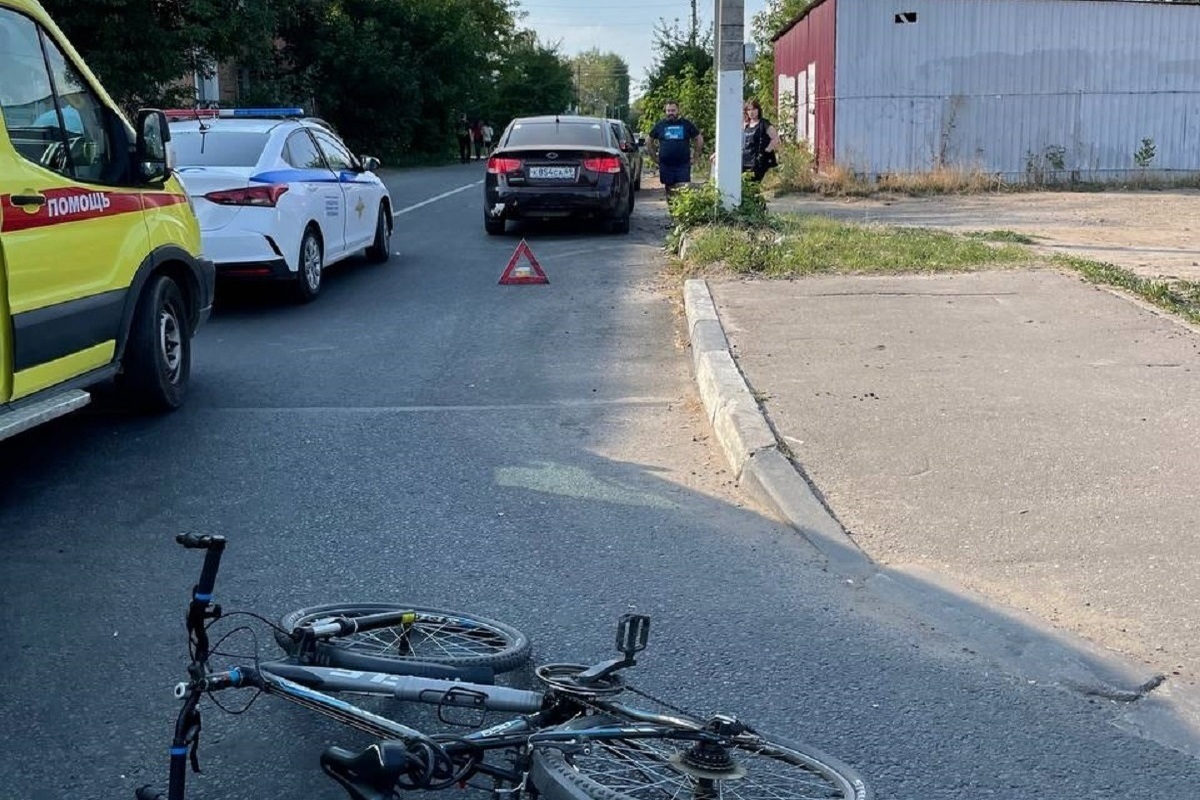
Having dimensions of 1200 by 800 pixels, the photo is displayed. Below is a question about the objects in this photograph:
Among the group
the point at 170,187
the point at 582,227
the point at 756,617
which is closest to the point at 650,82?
the point at 582,227

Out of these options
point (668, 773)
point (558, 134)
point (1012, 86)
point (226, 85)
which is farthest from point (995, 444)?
point (226, 85)

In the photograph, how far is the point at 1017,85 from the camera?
24016 mm

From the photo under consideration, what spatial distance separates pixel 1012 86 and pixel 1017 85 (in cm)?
10

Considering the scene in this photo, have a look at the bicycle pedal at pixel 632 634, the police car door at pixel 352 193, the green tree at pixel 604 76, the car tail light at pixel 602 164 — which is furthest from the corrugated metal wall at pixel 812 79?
the green tree at pixel 604 76

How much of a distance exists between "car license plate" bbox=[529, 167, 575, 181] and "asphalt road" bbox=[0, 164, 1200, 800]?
21.5 ft

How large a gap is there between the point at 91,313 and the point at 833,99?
19.5 m

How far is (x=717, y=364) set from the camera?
7801mm

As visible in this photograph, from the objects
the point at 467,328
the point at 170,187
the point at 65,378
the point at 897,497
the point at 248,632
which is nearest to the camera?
the point at 248,632

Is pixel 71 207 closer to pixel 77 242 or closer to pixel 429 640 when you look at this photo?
pixel 77 242

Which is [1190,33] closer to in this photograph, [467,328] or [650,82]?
[467,328]

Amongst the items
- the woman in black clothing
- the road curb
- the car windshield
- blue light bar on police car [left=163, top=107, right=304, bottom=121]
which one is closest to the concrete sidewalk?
the road curb

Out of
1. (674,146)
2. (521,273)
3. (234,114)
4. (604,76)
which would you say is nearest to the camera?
(234,114)

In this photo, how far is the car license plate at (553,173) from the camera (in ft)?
50.9

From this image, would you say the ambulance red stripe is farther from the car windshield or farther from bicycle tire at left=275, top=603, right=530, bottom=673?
the car windshield
